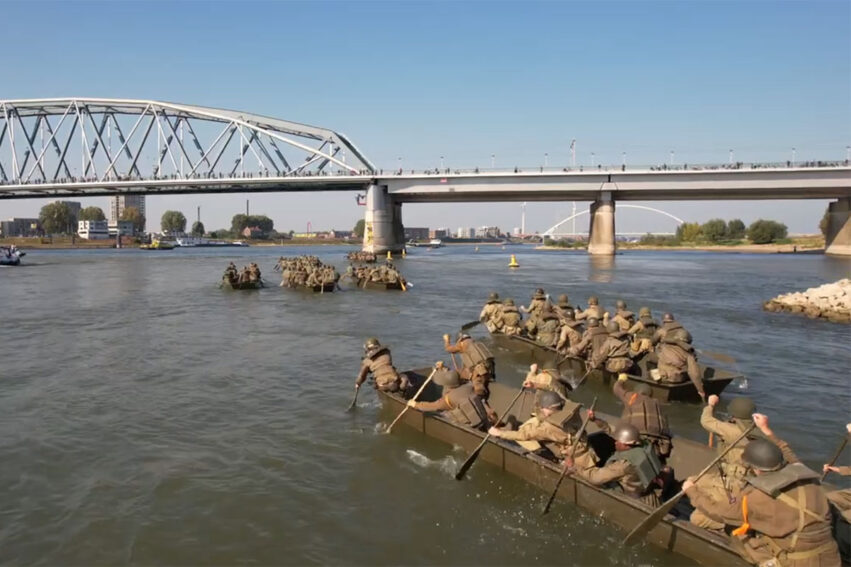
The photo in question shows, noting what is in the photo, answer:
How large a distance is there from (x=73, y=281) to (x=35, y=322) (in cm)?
3008

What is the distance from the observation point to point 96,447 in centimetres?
1288

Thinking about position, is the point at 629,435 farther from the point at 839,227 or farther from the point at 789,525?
the point at 839,227

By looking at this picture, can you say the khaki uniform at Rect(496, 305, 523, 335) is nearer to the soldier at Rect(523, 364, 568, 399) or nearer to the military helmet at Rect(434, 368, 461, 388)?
the soldier at Rect(523, 364, 568, 399)

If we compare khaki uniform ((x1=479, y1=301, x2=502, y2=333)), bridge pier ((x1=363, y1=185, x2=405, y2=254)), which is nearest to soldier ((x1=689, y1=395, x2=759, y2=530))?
khaki uniform ((x1=479, y1=301, x2=502, y2=333))

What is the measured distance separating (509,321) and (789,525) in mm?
16561

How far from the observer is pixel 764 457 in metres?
6.64

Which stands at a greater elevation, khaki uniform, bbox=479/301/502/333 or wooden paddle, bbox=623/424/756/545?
khaki uniform, bbox=479/301/502/333

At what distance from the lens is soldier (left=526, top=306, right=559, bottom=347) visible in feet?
69.3

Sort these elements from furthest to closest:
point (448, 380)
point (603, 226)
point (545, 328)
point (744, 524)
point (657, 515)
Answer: point (603, 226) → point (545, 328) → point (448, 380) → point (657, 515) → point (744, 524)

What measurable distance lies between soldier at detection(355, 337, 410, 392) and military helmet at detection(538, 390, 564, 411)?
5082mm

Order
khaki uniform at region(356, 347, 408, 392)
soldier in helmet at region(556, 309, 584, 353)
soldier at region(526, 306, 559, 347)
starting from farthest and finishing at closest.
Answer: soldier at region(526, 306, 559, 347) < soldier in helmet at region(556, 309, 584, 353) < khaki uniform at region(356, 347, 408, 392)

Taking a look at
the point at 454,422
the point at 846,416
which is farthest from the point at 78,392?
the point at 846,416

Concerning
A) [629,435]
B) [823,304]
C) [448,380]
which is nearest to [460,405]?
[448,380]

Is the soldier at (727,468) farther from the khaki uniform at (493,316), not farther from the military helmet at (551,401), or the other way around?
the khaki uniform at (493,316)
